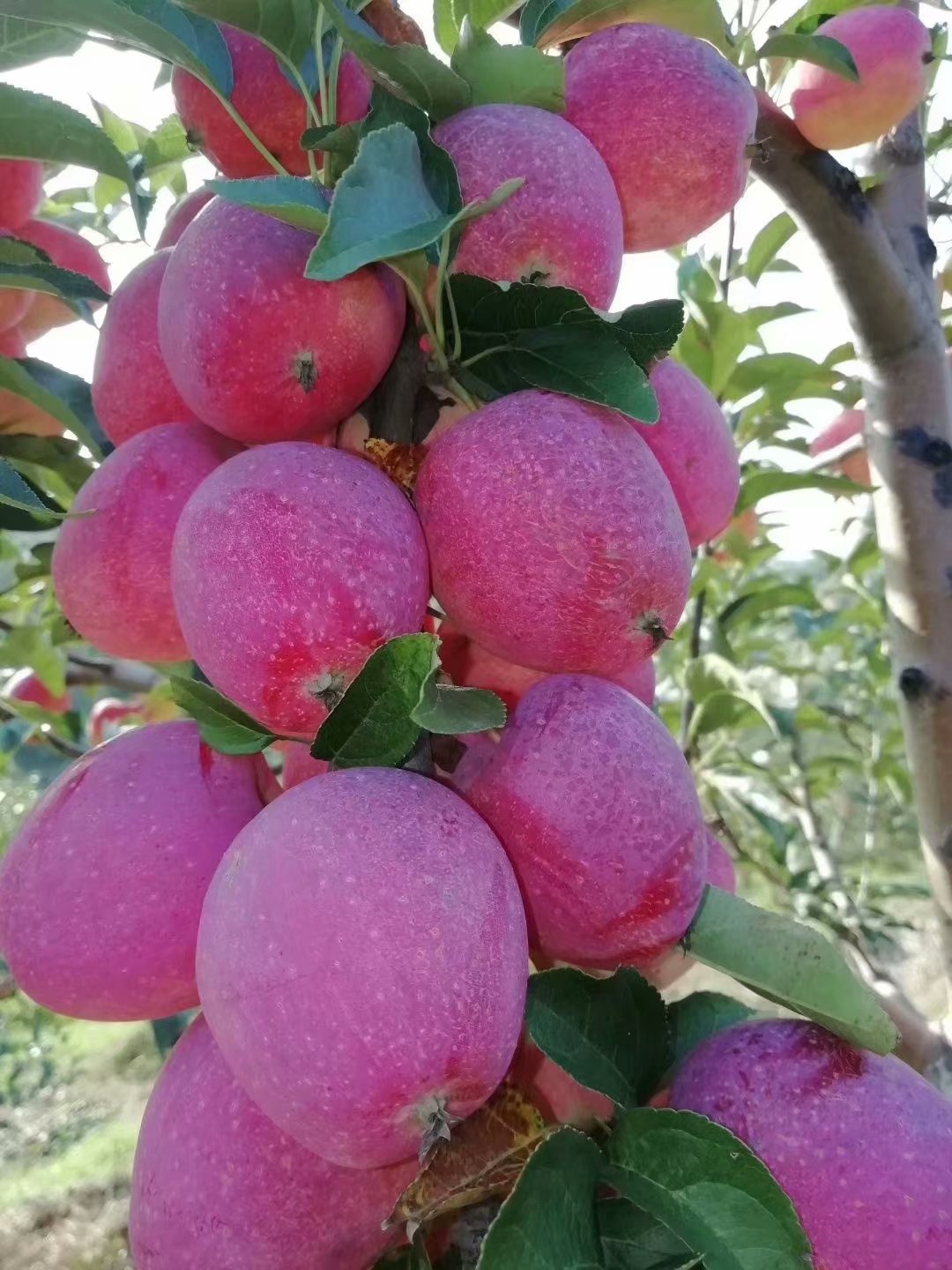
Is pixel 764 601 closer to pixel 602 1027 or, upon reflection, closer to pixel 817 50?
pixel 817 50

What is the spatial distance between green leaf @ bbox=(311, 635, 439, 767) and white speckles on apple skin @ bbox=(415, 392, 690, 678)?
9 cm

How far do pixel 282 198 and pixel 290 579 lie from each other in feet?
0.63

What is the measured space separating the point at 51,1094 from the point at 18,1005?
6.03ft

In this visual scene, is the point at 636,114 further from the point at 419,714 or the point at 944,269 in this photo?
the point at 944,269

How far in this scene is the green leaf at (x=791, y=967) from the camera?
56 centimetres

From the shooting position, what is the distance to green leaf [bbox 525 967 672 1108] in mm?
542

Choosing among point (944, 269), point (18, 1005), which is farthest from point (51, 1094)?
point (944, 269)

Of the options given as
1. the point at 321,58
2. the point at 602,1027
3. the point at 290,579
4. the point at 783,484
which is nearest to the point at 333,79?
the point at 321,58

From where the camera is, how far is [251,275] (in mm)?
578

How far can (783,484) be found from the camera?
1458mm

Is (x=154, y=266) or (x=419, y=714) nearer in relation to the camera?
(x=419, y=714)

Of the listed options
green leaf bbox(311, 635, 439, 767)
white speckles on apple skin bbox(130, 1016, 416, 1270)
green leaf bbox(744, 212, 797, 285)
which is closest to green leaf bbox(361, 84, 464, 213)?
green leaf bbox(311, 635, 439, 767)

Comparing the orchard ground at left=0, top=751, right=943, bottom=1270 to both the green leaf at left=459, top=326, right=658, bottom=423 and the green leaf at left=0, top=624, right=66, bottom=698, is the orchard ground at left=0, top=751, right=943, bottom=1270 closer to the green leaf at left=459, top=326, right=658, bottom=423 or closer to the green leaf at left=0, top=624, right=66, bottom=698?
the green leaf at left=0, top=624, right=66, bottom=698

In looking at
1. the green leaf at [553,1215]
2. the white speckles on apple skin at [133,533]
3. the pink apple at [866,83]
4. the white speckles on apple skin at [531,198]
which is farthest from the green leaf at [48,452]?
the pink apple at [866,83]
